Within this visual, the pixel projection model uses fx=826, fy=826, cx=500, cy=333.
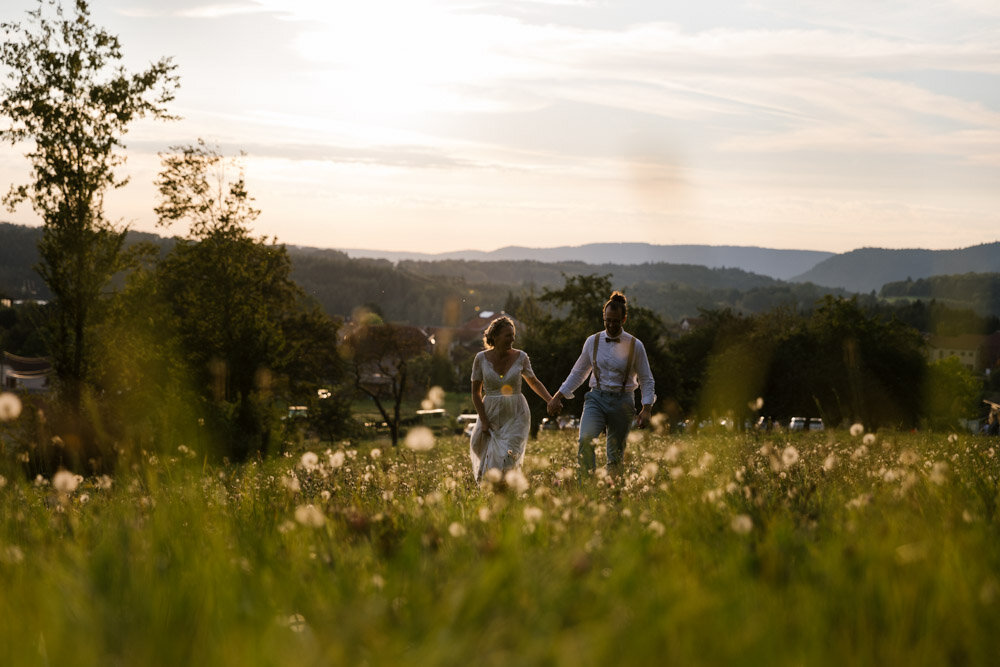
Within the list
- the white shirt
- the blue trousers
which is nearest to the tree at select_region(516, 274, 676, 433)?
the white shirt

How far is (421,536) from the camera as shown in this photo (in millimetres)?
3693

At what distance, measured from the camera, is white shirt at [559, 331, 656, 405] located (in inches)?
407

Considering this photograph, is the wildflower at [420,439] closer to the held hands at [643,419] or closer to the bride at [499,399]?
the bride at [499,399]

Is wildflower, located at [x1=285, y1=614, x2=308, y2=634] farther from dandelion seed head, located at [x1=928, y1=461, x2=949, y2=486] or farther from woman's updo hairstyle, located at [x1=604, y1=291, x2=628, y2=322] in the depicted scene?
woman's updo hairstyle, located at [x1=604, y1=291, x2=628, y2=322]

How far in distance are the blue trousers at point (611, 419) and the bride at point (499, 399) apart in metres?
0.70

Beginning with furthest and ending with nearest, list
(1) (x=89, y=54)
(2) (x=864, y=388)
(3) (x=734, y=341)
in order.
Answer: (3) (x=734, y=341) < (2) (x=864, y=388) < (1) (x=89, y=54)

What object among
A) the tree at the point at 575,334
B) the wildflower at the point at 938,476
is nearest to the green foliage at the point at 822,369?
the tree at the point at 575,334

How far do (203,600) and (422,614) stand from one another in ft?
2.53

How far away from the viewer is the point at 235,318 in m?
29.9

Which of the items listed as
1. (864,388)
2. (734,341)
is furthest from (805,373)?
(734,341)

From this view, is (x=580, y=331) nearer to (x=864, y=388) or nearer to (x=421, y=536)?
(x=864, y=388)

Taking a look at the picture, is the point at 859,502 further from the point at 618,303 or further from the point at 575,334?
the point at 575,334

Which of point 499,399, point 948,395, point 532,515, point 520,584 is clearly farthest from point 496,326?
point 948,395

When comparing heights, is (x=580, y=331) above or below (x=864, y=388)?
above
